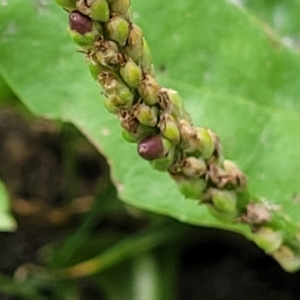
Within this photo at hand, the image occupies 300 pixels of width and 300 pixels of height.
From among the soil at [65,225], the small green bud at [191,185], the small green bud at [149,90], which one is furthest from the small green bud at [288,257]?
the soil at [65,225]

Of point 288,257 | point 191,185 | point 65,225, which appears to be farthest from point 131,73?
point 65,225

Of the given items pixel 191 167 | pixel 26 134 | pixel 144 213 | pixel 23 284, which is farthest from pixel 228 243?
pixel 191 167

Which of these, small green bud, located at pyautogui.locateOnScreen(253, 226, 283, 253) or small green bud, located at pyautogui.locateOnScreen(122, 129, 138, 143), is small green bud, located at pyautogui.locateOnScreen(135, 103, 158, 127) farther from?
small green bud, located at pyautogui.locateOnScreen(253, 226, 283, 253)

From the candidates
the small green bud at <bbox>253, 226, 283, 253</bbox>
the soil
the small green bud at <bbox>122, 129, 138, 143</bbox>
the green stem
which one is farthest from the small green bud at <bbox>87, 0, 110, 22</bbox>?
the soil

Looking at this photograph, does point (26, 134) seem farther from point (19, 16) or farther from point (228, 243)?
point (19, 16)

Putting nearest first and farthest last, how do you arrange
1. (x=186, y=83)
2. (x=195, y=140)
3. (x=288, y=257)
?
(x=195, y=140) → (x=288, y=257) → (x=186, y=83)

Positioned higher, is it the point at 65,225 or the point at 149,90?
the point at 149,90

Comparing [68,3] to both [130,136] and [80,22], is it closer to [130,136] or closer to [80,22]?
[80,22]
